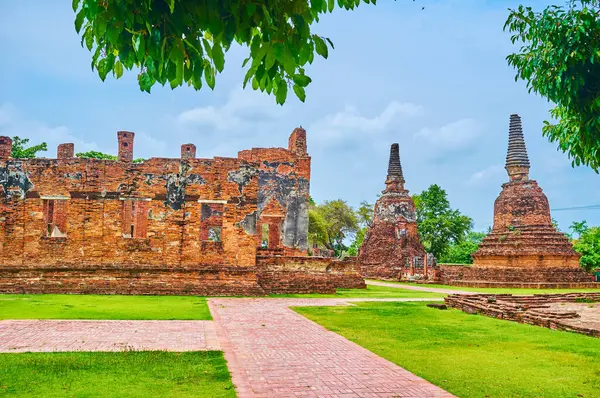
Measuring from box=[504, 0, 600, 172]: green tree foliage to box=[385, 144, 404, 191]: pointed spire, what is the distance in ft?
116

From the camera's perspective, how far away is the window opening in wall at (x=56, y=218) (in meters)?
18.3

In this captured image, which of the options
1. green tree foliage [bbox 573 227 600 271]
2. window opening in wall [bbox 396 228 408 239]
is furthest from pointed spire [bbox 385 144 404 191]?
green tree foliage [bbox 573 227 600 271]

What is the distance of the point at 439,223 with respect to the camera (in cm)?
4988

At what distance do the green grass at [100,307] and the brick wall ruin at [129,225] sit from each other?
1076mm

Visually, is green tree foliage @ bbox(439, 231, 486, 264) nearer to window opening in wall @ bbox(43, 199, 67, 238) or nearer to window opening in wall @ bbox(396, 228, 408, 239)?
window opening in wall @ bbox(396, 228, 408, 239)

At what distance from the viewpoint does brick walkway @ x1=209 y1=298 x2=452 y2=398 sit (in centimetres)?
594

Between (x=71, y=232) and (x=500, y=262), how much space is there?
25.1 metres

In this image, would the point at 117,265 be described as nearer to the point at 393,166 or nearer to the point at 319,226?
the point at 393,166

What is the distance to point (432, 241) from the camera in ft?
164

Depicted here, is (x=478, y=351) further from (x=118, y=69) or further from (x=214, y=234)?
(x=214, y=234)

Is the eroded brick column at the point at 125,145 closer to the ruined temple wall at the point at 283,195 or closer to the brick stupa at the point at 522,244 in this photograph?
the ruined temple wall at the point at 283,195

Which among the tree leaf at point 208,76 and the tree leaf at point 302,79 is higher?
the tree leaf at point 208,76

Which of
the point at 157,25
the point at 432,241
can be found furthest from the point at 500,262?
the point at 157,25

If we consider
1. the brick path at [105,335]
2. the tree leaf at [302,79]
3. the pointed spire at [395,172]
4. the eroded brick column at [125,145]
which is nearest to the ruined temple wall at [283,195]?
the eroded brick column at [125,145]
